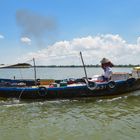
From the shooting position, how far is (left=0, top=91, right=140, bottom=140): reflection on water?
30.5 ft

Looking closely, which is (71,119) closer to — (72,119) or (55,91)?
(72,119)

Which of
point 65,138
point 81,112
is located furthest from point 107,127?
point 81,112

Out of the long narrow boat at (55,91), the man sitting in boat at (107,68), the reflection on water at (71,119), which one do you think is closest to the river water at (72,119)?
the reflection on water at (71,119)

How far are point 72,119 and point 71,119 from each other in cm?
4

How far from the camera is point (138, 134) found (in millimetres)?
9117

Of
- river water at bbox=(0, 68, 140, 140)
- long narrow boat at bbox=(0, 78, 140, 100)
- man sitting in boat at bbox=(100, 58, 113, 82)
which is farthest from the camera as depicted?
man sitting in boat at bbox=(100, 58, 113, 82)

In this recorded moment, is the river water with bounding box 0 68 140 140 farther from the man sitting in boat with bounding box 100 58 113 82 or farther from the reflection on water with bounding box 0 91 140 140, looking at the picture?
the man sitting in boat with bounding box 100 58 113 82

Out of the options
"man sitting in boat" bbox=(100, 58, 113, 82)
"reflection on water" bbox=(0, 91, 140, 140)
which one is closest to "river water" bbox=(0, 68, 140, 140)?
"reflection on water" bbox=(0, 91, 140, 140)

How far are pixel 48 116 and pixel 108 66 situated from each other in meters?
5.74

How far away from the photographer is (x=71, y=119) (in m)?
11.4

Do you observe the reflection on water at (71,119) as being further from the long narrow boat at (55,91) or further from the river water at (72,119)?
the long narrow boat at (55,91)

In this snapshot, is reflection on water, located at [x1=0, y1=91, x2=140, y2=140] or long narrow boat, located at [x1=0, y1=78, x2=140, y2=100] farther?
long narrow boat, located at [x1=0, y1=78, x2=140, y2=100]

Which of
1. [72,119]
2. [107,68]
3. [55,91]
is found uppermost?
[107,68]

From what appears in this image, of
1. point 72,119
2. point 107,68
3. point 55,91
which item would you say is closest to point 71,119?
point 72,119
